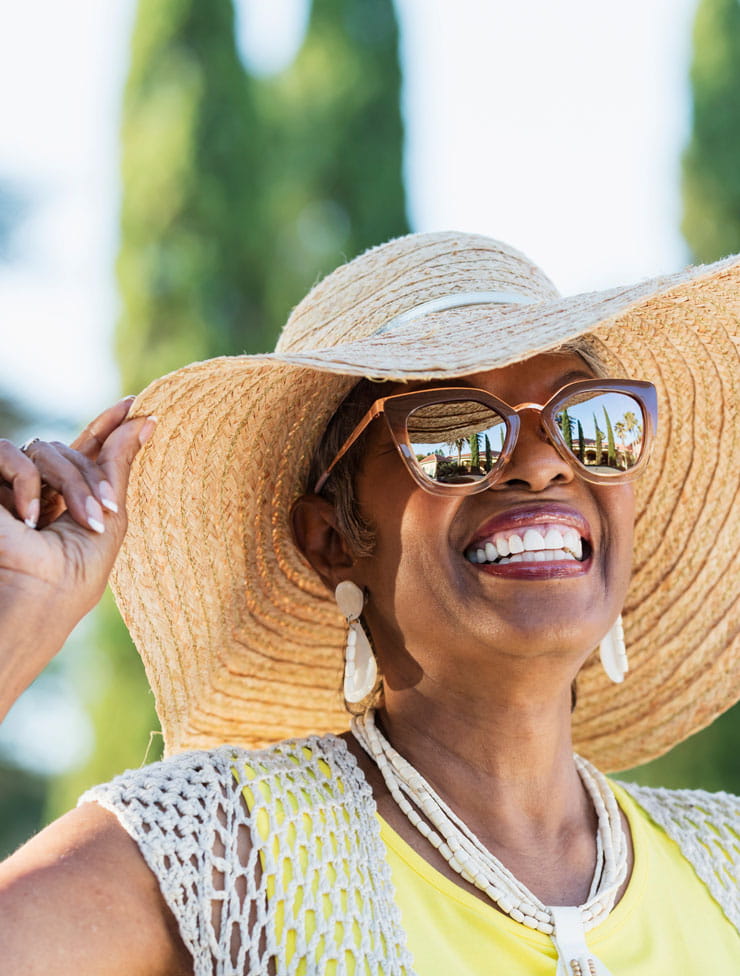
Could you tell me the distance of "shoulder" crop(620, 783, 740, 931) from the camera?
2.44 metres

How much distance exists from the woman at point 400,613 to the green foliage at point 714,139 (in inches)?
364

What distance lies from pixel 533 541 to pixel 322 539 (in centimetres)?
54

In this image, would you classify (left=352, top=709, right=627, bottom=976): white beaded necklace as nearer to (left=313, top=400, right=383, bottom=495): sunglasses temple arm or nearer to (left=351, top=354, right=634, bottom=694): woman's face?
(left=351, top=354, right=634, bottom=694): woman's face

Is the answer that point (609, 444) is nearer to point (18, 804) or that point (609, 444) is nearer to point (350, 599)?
point (350, 599)

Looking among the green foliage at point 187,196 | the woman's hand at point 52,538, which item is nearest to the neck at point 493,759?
the woman's hand at point 52,538

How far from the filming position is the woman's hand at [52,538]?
1.83 m

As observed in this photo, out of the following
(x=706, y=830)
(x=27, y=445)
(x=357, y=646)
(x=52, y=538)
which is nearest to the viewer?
(x=52, y=538)

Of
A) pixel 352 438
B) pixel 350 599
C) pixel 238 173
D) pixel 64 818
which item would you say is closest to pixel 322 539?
pixel 350 599

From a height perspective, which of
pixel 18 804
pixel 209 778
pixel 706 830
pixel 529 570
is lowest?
pixel 18 804

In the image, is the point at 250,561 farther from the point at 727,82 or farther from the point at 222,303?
the point at 727,82

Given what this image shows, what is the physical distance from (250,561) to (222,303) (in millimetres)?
7681

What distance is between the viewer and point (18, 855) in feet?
6.12

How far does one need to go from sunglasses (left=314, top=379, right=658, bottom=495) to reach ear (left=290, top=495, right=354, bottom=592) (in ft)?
1.07

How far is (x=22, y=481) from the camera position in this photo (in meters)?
1.91
